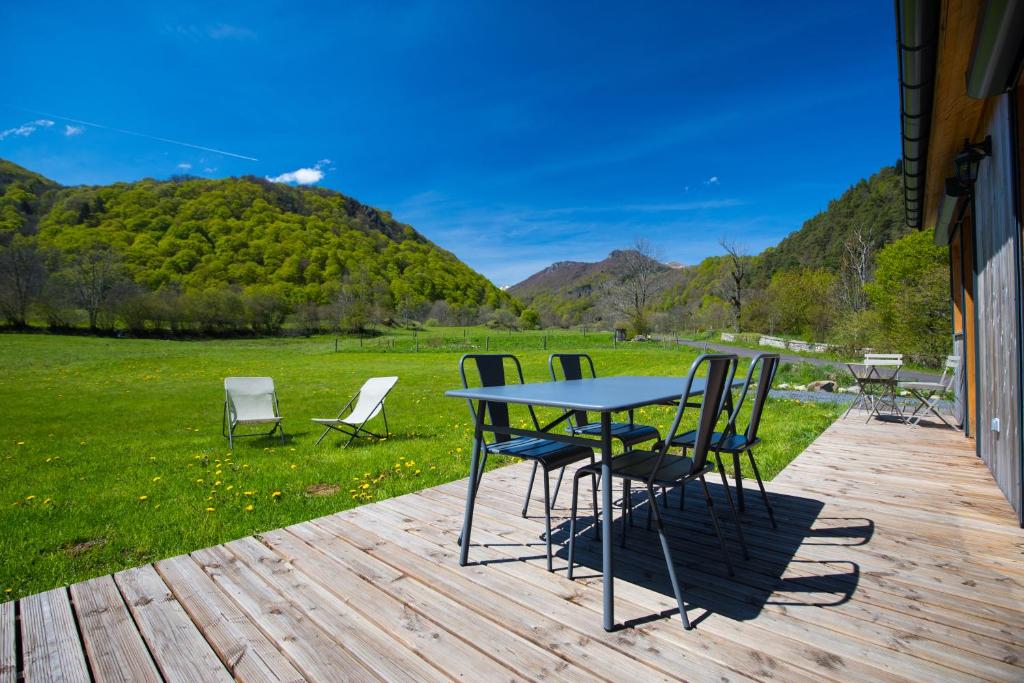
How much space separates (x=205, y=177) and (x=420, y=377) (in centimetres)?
8157

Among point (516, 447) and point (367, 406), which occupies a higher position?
point (516, 447)

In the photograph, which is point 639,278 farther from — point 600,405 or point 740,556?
point 600,405

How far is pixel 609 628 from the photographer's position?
5.84 feet

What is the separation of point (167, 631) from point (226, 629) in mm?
213

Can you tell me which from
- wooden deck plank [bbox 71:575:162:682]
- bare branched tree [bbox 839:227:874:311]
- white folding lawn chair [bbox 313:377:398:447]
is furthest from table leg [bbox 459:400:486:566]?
bare branched tree [bbox 839:227:874:311]

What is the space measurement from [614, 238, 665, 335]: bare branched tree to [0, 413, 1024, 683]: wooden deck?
3936cm

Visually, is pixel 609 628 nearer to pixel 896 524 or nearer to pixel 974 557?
pixel 974 557

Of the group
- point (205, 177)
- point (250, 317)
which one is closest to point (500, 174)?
point (250, 317)

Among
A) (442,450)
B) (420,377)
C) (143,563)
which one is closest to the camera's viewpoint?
(143,563)

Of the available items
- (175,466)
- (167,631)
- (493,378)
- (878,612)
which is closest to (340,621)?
(167,631)

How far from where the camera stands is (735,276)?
35344mm

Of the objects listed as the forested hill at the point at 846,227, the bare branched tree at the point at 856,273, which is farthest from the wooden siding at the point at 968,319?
the forested hill at the point at 846,227

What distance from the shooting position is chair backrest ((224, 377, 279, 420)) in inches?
246

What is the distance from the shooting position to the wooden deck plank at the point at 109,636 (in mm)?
1585
